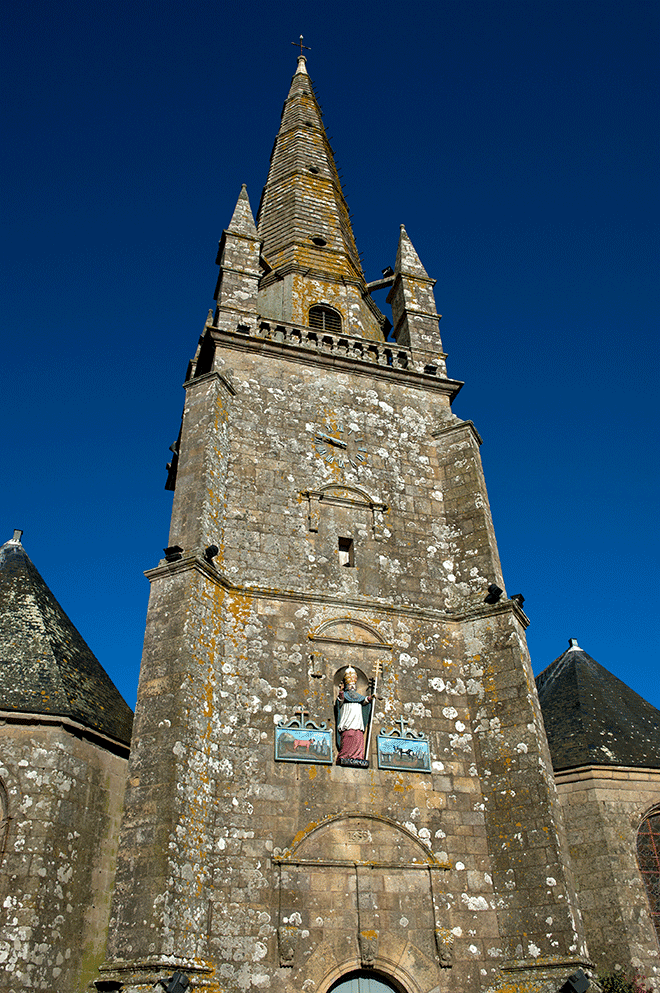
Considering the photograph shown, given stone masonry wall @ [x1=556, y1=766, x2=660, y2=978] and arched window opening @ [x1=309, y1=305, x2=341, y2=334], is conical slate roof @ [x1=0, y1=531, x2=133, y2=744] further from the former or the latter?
arched window opening @ [x1=309, y1=305, x2=341, y2=334]

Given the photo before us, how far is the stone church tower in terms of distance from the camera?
8.93m

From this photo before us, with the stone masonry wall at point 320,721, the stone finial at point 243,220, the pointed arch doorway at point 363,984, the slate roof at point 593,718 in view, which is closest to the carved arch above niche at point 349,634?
the stone masonry wall at point 320,721

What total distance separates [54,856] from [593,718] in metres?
9.51

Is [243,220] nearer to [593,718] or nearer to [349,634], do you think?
[349,634]

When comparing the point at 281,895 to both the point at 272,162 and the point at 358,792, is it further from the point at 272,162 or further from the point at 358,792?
the point at 272,162

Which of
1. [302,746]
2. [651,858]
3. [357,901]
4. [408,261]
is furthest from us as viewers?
[408,261]

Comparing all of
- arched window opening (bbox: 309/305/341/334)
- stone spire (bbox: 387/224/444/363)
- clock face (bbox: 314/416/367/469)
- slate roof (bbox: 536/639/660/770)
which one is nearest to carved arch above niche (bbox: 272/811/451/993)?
slate roof (bbox: 536/639/660/770)

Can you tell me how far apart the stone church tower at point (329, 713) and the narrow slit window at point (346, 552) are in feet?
0.11

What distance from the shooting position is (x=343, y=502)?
1305 centimetres

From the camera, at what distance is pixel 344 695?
10.8 m

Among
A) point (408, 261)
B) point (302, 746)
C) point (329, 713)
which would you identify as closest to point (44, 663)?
point (302, 746)

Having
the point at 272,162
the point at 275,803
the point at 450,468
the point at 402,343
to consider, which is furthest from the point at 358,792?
the point at 272,162

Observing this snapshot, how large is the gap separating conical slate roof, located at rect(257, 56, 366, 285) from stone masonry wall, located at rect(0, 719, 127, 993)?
40.2 feet

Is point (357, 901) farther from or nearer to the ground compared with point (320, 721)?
nearer to the ground
